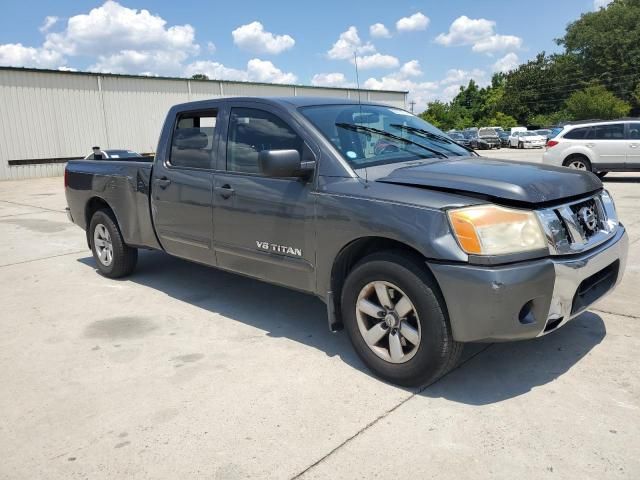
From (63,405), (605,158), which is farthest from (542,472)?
(605,158)

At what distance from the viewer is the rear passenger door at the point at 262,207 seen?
3.80 metres

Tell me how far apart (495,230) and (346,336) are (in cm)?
167

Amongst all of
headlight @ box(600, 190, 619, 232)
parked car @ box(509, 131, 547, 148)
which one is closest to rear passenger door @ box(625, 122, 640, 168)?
headlight @ box(600, 190, 619, 232)

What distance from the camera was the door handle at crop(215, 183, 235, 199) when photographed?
4.26 metres

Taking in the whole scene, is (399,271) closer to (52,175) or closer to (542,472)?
(542,472)

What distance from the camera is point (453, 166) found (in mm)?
3600

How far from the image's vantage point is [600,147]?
14.7 m

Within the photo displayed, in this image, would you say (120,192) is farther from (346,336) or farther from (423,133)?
(423,133)

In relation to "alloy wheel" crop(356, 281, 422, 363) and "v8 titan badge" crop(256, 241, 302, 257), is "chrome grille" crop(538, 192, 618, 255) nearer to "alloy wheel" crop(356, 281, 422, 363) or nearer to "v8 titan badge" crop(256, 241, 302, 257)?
"alloy wheel" crop(356, 281, 422, 363)

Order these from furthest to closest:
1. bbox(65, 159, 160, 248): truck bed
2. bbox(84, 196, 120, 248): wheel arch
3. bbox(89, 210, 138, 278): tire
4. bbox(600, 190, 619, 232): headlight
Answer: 1. bbox(84, 196, 120, 248): wheel arch
2. bbox(89, 210, 138, 278): tire
3. bbox(65, 159, 160, 248): truck bed
4. bbox(600, 190, 619, 232): headlight

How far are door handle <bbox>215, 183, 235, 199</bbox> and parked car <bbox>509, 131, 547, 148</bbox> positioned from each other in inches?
1481

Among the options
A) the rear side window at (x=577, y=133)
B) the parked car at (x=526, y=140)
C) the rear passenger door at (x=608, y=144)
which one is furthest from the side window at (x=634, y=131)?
the parked car at (x=526, y=140)

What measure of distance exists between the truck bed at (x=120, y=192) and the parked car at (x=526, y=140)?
3664cm

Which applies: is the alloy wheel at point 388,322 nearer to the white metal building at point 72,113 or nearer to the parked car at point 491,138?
the white metal building at point 72,113
